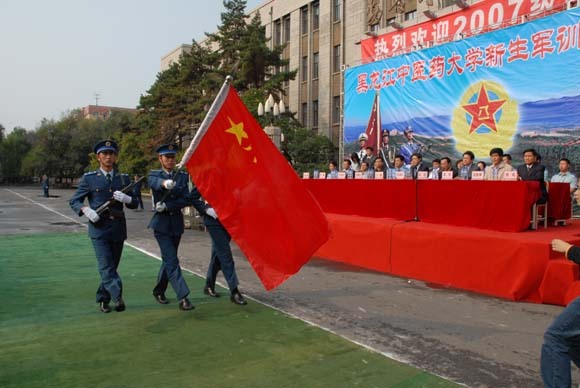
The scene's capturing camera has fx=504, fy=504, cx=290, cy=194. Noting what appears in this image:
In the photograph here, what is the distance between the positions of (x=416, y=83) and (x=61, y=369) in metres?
13.9

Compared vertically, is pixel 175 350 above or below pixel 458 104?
below

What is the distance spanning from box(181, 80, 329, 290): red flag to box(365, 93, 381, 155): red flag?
12.5 m

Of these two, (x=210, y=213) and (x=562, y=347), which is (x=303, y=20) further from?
(x=562, y=347)

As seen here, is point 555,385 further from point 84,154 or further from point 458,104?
point 84,154

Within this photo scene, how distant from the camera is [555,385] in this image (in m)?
3.19

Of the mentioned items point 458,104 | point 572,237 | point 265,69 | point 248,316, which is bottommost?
point 248,316

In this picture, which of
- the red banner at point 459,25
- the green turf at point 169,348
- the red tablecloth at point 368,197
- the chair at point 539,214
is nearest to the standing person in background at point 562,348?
the green turf at point 169,348

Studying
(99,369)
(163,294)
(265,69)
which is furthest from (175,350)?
(265,69)

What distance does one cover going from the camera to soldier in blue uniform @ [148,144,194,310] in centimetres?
578

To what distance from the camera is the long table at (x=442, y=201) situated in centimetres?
700

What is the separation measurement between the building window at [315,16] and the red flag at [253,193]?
1182 inches

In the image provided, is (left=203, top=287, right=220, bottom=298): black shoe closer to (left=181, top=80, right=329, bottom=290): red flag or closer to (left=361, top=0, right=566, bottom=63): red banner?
(left=181, top=80, right=329, bottom=290): red flag

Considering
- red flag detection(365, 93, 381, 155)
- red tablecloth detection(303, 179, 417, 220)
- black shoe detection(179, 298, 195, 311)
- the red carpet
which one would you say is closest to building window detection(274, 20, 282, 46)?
red flag detection(365, 93, 381, 155)

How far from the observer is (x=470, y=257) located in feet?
22.7
